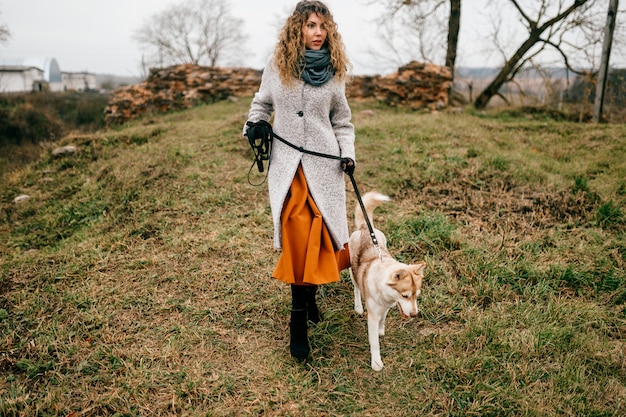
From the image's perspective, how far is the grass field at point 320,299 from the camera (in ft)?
8.42

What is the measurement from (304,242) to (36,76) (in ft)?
160

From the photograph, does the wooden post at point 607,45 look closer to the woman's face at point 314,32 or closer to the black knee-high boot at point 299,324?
the woman's face at point 314,32

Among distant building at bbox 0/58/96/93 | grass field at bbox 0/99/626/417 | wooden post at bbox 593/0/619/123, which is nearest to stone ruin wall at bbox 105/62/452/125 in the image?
wooden post at bbox 593/0/619/123

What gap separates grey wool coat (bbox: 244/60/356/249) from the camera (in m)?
2.57

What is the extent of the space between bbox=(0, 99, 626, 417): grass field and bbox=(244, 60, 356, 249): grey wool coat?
104 cm

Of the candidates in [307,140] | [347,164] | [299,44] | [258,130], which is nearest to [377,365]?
[347,164]

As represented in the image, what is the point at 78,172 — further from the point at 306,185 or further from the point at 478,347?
the point at 478,347

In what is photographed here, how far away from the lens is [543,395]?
2469 mm

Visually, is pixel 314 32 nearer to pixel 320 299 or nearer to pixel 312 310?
pixel 312 310

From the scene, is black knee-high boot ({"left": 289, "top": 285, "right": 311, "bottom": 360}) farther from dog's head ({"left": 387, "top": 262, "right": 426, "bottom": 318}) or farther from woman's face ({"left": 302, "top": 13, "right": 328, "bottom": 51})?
woman's face ({"left": 302, "top": 13, "right": 328, "bottom": 51})

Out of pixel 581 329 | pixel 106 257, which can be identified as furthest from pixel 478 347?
pixel 106 257

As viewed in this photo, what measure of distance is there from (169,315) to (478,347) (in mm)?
2499

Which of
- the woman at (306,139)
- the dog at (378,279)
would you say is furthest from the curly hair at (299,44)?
the dog at (378,279)

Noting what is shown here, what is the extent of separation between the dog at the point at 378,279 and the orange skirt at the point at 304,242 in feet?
0.91
